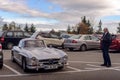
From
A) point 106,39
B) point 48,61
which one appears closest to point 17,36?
point 106,39

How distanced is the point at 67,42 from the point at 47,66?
1386 cm

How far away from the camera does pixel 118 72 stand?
1298 cm

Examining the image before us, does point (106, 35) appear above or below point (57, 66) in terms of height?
above

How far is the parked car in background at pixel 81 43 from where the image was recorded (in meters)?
25.8

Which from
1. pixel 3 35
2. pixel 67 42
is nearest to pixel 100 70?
pixel 67 42

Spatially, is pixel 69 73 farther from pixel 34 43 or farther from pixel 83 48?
pixel 83 48

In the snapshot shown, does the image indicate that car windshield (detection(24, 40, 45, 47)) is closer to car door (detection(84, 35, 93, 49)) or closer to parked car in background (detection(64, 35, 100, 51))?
parked car in background (detection(64, 35, 100, 51))

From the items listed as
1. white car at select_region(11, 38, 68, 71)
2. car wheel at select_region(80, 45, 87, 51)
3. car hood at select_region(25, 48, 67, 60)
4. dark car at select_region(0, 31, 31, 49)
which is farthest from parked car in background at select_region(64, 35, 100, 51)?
car hood at select_region(25, 48, 67, 60)

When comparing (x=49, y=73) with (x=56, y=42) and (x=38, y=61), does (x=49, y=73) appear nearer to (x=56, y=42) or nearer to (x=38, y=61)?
(x=38, y=61)

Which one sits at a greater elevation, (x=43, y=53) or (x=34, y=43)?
(x=34, y=43)

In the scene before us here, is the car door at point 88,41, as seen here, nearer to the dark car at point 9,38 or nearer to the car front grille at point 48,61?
the dark car at point 9,38

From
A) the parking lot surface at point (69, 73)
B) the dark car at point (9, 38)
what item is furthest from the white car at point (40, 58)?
the dark car at point (9, 38)

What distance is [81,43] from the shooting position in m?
26.0

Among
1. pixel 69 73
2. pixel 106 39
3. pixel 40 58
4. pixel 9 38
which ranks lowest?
pixel 69 73
